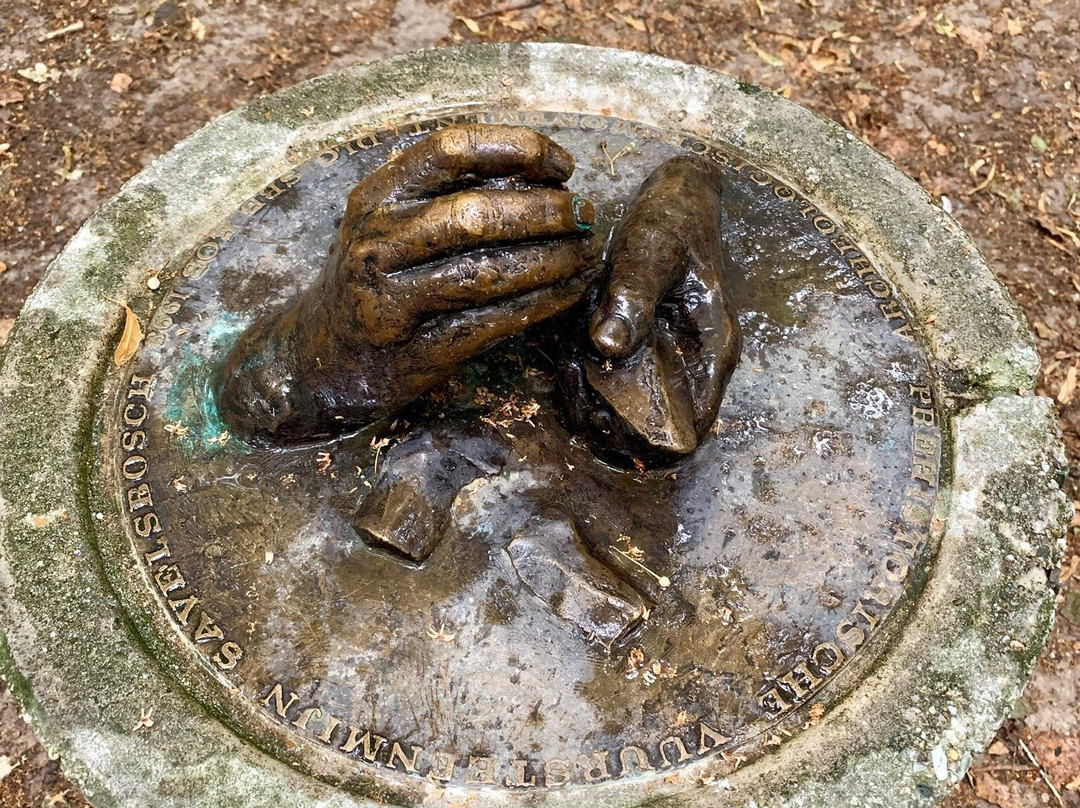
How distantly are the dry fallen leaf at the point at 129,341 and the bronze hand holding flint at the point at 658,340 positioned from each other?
162cm

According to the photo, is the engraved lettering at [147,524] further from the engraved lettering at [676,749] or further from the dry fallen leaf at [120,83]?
the dry fallen leaf at [120,83]

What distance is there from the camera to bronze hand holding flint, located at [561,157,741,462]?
2529mm

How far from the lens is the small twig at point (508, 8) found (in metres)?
5.86

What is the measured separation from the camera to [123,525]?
2.76 meters

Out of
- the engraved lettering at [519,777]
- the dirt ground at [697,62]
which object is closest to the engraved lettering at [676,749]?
the engraved lettering at [519,777]

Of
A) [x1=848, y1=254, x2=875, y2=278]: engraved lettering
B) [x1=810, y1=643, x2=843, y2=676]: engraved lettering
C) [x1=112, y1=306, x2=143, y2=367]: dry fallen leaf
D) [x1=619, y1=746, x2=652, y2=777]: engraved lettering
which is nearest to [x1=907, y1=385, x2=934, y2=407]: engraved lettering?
[x1=848, y1=254, x2=875, y2=278]: engraved lettering

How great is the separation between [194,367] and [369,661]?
1.28m

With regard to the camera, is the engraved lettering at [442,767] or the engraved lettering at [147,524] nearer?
the engraved lettering at [442,767]

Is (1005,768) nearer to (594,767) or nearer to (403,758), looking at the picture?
(594,767)

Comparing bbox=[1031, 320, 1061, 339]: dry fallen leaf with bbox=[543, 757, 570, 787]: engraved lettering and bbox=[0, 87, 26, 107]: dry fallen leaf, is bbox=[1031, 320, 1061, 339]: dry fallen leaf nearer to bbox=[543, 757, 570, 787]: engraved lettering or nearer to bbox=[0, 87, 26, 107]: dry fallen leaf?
bbox=[543, 757, 570, 787]: engraved lettering

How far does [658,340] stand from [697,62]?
3.76m

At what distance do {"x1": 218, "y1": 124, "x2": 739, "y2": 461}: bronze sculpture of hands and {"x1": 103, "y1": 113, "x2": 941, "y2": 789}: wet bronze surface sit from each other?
0.39ft

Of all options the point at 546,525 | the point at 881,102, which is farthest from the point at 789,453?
the point at 881,102

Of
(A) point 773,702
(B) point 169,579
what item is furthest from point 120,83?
(A) point 773,702
